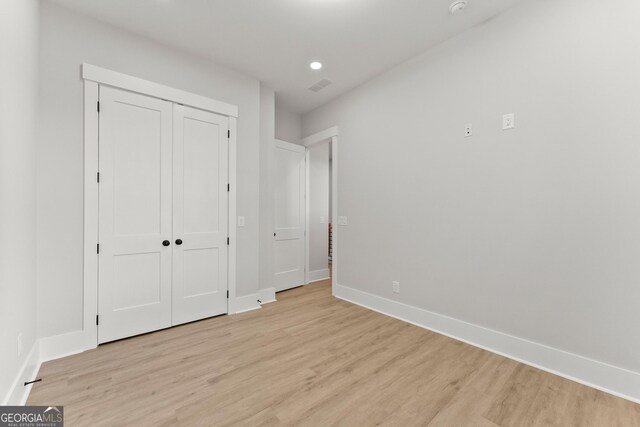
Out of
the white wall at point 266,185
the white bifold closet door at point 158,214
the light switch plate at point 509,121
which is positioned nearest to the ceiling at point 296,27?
the white wall at point 266,185

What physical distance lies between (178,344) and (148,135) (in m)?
2.12

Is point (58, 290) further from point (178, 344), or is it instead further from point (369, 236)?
point (369, 236)

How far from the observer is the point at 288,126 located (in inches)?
181

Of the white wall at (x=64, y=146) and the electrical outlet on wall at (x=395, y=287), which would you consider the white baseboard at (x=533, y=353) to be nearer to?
the electrical outlet on wall at (x=395, y=287)

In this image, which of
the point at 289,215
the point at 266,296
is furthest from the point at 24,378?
the point at 289,215

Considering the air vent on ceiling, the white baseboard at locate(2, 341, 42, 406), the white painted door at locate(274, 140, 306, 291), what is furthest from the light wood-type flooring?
the air vent on ceiling

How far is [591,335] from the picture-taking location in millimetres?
1951

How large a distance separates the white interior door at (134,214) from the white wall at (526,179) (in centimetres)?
258

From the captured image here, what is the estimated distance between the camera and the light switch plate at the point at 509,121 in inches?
91.7

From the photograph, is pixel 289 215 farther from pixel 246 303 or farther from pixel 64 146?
pixel 64 146

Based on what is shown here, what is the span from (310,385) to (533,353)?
1.87 m

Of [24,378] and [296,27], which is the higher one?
[296,27]

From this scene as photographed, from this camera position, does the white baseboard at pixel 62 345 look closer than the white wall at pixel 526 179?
No

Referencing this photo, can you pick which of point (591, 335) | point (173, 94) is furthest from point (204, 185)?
point (591, 335)
